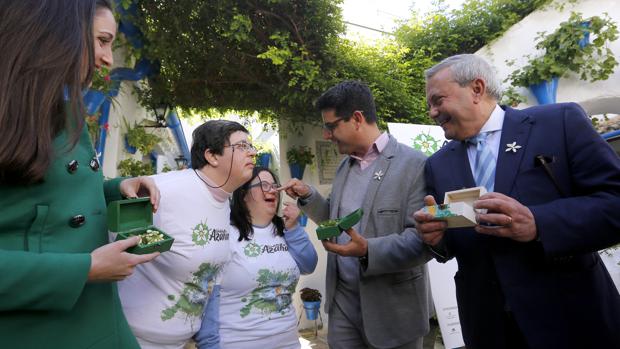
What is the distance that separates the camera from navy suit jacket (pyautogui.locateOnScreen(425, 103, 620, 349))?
1.41 m

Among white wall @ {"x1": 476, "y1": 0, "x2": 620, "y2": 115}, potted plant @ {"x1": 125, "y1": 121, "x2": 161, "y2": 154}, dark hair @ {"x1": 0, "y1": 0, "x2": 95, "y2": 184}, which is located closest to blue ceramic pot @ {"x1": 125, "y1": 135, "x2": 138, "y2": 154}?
potted plant @ {"x1": 125, "y1": 121, "x2": 161, "y2": 154}

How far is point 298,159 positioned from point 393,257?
4.37 metres

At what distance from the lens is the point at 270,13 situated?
4637 millimetres

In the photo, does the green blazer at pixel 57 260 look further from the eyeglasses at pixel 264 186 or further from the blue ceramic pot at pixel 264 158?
the blue ceramic pot at pixel 264 158

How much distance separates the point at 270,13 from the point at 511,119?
12.0 ft

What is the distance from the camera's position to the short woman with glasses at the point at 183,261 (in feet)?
5.87

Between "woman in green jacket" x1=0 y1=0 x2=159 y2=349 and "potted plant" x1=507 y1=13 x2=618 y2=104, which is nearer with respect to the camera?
"woman in green jacket" x1=0 y1=0 x2=159 y2=349

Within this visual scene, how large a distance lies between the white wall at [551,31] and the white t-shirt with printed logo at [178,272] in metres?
4.61

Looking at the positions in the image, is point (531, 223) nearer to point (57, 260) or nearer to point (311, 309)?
point (57, 260)

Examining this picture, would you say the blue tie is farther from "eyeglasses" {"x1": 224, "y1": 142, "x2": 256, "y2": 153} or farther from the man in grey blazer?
"eyeglasses" {"x1": 224, "y1": 142, "x2": 256, "y2": 153}

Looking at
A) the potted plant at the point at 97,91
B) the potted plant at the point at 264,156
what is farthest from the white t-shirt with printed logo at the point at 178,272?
the potted plant at the point at 264,156

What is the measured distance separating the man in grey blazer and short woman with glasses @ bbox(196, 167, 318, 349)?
9.6 inches

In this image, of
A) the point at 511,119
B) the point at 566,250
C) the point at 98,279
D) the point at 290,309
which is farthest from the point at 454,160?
the point at 98,279

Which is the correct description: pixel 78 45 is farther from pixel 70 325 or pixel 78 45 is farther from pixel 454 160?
pixel 454 160
